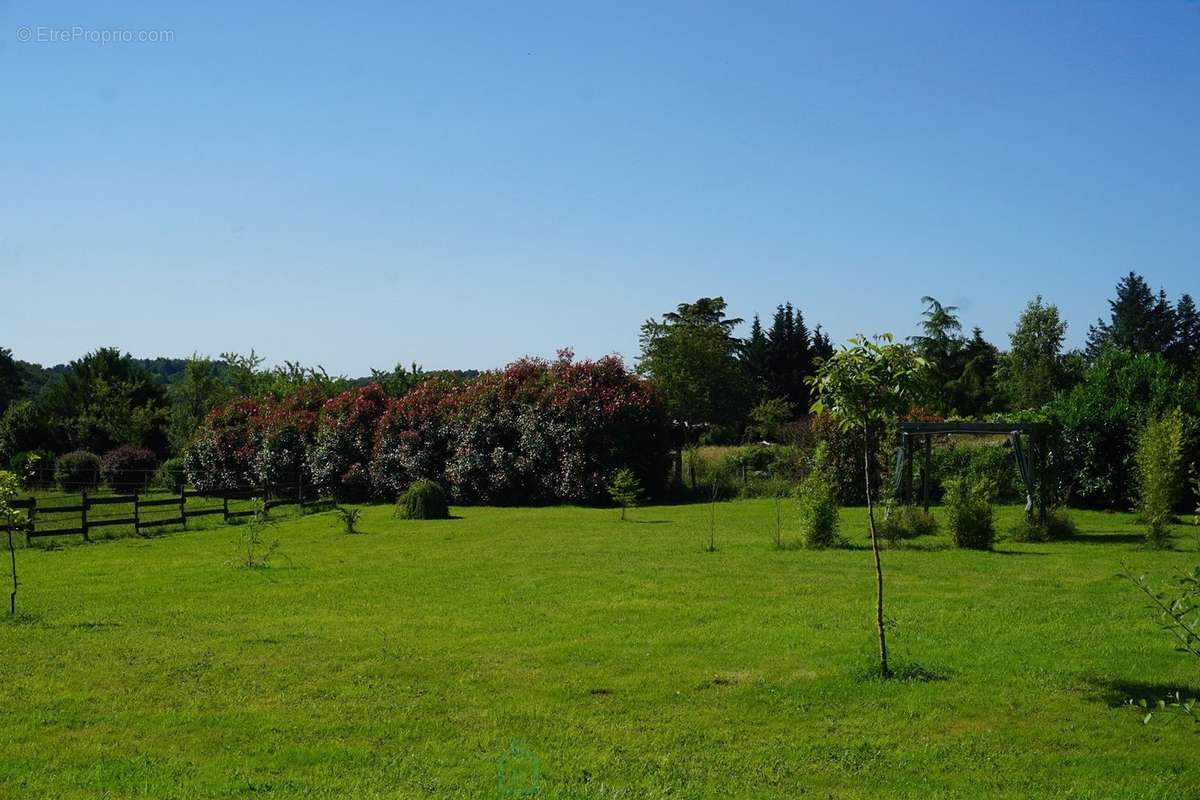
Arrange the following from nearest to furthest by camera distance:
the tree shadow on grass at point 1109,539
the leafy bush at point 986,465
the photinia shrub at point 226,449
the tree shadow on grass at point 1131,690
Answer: the tree shadow on grass at point 1131,690, the tree shadow on grass at point 1109,539, the leafy bush at point 986,465, the photinia shrub at point 226,449

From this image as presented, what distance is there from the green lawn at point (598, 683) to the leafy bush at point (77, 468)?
32.2 meters

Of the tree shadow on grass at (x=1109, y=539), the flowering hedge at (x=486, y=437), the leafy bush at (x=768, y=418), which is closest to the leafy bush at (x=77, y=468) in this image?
the flowering hedge at (x=486, y=437)

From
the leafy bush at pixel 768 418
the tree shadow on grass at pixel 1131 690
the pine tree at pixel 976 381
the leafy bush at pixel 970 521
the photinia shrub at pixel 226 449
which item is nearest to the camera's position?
the tree shadow on grass at pixel 1131 690

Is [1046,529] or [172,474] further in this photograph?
[172,474]

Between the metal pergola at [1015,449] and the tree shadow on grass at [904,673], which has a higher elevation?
the metal pergola at [1015,449]

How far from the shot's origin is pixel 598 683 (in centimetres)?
891

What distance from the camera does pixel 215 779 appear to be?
6559 mm

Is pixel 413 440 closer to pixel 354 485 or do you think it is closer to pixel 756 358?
pixel 354 485

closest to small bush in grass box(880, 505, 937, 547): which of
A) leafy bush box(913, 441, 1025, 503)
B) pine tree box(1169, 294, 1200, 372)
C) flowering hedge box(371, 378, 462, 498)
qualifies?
leafy bush box(913, 441, 1025, 503)

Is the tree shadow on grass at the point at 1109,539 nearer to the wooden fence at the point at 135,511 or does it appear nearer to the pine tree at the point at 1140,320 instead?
the wooden fence at the point at 135,511

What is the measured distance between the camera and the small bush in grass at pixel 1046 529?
65.7 feet

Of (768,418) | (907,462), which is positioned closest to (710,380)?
(768,418)

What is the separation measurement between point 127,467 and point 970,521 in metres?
41.4

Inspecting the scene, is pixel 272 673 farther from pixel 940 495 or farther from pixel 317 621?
pixel 940 495
